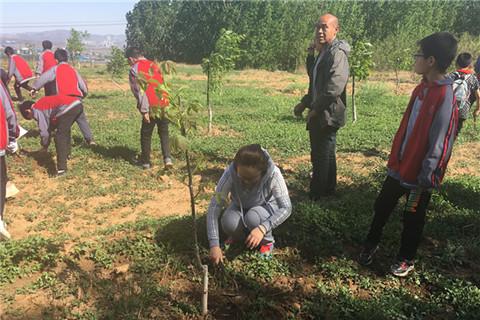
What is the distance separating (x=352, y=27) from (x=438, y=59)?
32770 mm

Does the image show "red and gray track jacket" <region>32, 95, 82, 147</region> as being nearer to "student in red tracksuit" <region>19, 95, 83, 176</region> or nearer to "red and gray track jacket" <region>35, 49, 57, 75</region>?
"student in red tracksuit" <region>19, 95, 83, 176</region>

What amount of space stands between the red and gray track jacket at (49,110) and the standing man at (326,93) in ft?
11.3

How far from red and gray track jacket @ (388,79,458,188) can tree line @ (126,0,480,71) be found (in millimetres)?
27368

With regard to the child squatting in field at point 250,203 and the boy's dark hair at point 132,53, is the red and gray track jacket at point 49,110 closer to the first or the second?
the boy's dark hair at point 132,53

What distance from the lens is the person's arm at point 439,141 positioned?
2428 mm

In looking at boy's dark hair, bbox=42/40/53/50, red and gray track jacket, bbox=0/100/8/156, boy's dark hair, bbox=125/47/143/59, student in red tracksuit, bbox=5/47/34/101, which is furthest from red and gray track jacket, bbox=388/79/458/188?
student in red tracksuit, bbox=5/47/34/101

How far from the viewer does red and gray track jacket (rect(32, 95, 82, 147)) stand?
5414 millimetres

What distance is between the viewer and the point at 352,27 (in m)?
32.4

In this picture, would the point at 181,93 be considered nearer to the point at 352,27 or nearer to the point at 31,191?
the point at 31,191

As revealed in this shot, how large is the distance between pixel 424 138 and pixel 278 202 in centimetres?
114

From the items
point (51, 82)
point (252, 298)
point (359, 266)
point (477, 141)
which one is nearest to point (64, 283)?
point (252, 298)

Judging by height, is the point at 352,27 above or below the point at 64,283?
above

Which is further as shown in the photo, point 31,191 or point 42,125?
point 42,125

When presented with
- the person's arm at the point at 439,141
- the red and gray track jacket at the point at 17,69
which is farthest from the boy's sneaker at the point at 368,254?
the red and gray track jacket at the point at 17,69
